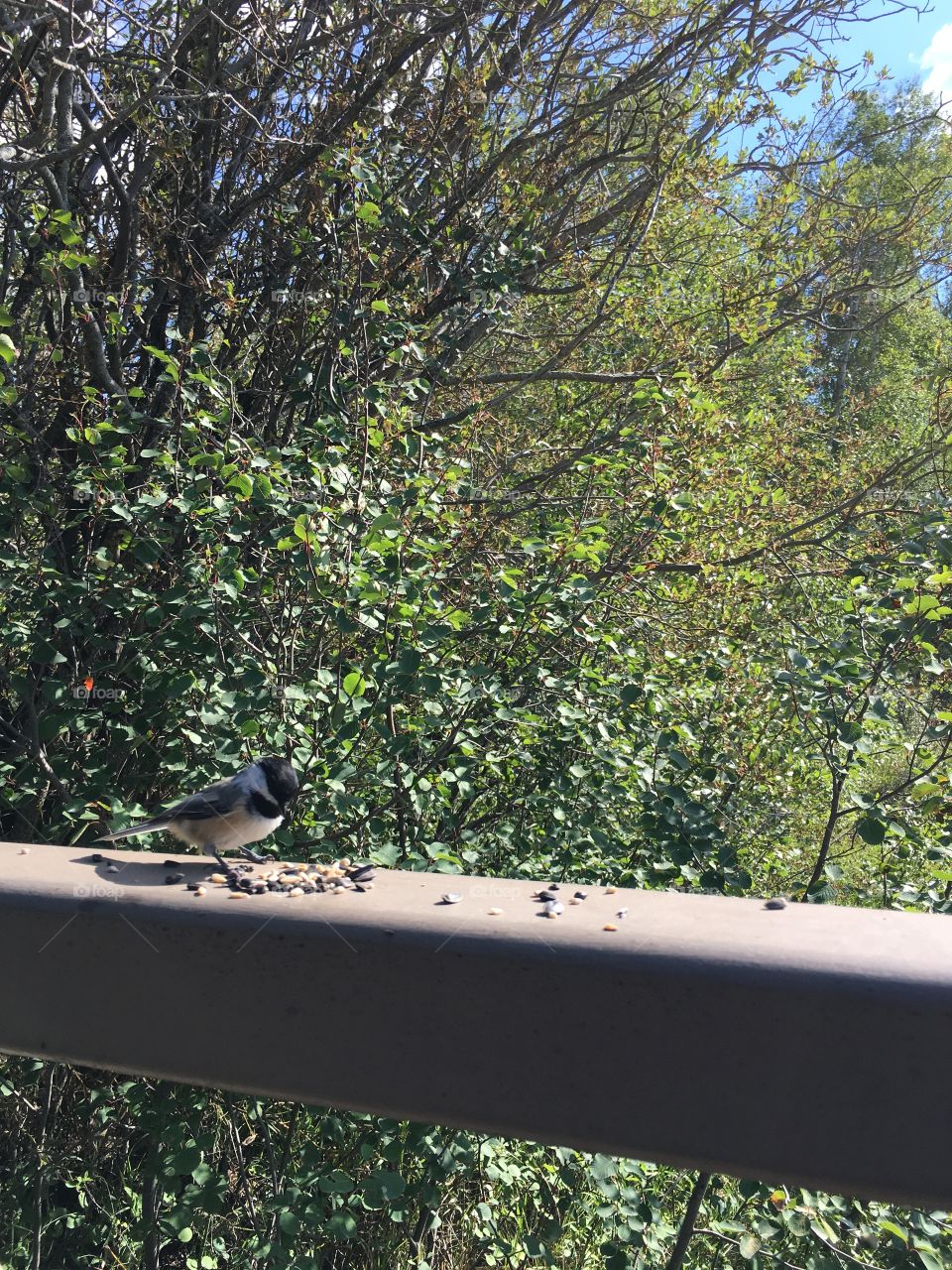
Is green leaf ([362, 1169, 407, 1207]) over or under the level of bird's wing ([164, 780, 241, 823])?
under

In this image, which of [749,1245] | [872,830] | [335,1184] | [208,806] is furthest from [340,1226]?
[872,830]

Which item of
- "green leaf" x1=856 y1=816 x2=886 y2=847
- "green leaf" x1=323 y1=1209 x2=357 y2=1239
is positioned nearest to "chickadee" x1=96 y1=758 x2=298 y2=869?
"green leaf" x1=323 y1=1209 x2=357 y2=1239

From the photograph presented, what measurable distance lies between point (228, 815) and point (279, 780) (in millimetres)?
153

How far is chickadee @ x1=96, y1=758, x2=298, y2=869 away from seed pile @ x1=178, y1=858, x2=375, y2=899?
0.43m

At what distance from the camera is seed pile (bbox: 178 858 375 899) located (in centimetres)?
147

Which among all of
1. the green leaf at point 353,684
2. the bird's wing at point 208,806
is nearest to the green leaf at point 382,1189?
the bird's wing at point 208,806

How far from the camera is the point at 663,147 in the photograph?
16.1ft

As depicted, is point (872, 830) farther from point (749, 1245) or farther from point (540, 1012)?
point (540, 1012)

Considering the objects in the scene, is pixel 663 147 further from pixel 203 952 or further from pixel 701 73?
pixel 203 952

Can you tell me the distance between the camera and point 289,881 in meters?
1.62

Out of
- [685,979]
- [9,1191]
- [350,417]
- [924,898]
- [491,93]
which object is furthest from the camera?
[491,93]

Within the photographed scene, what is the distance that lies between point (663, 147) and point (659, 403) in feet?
5.59

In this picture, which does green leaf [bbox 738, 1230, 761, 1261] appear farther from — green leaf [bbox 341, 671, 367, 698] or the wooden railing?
green leaf [bbox 341, 671, 367, 698]

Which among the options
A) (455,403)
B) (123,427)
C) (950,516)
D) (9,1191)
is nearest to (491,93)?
(455,403)
